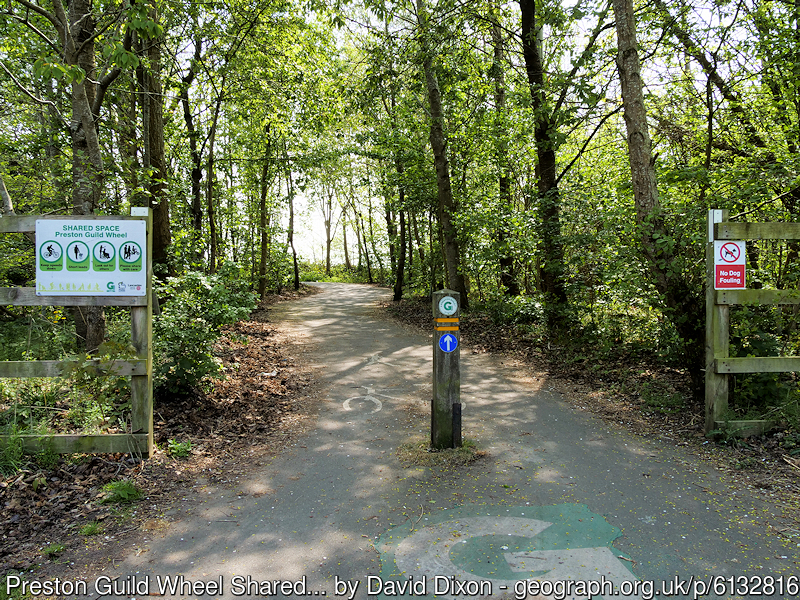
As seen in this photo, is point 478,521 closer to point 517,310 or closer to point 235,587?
point 235,587

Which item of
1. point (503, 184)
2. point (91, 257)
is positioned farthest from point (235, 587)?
point (503, 184)

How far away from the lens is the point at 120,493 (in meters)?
4.31

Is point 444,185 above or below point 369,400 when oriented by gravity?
above

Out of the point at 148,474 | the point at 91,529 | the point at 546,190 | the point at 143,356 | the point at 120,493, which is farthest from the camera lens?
the point at 546,190

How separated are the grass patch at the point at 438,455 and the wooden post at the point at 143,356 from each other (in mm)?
2561

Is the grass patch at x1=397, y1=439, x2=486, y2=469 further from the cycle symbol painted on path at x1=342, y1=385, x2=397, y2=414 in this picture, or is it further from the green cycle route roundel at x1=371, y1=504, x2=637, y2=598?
the cycle symbol painted on path at x1=342, y1=385, x2=397, y2=414

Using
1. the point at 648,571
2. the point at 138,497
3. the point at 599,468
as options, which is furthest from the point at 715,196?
the point at 138,497

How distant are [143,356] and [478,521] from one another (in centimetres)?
351

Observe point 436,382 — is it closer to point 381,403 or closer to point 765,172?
point 381,403

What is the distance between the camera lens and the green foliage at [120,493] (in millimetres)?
4309

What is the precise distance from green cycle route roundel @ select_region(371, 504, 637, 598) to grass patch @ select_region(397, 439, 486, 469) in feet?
3.05

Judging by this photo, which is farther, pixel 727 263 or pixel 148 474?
pixel 727 263

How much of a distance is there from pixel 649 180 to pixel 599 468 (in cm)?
410

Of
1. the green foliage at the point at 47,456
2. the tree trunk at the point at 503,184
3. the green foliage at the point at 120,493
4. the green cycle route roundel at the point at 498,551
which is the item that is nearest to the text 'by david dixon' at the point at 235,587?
the green cycle route roundel at the point at 498,551
